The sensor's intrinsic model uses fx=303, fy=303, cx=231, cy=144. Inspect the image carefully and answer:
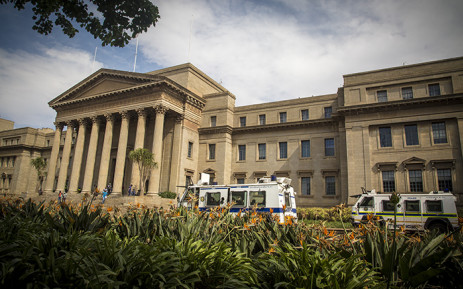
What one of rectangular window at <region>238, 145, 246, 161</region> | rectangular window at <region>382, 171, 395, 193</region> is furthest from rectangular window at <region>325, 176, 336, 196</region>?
rectangular window at <region>238, 145, 246, 161</region>

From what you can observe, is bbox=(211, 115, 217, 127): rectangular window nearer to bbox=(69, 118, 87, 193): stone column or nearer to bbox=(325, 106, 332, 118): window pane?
bbox=(325, 106, 332, 118): window pane

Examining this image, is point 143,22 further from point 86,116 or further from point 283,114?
point 86,116

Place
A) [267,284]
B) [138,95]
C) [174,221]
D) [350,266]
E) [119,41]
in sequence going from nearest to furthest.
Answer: [350,266] → [267,284] → [174,221] → [119,41] → [138,95]

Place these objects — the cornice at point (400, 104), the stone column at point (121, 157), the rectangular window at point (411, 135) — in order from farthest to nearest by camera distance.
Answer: the stone column at point (121, 157) → the rectangular window at point (411, 135) → the cornice at point (400, 104)

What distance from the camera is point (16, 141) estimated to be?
64.5 meters

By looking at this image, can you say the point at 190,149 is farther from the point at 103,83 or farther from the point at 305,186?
the point at 305,186

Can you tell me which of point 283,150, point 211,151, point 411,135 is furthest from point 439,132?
point 211,151

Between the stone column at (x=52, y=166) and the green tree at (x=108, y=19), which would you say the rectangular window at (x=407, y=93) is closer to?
the green tree at (x=108, y=19)

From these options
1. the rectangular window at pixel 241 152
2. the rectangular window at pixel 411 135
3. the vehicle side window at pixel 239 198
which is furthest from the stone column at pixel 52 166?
the rectangular window at pixel 411 135

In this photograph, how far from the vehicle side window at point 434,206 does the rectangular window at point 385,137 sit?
39.9ft

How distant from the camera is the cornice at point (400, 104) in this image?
28.6 meters

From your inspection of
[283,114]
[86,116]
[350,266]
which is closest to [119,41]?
[350,266]

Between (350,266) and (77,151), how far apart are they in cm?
4318

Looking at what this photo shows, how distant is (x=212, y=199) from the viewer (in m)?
21.8
